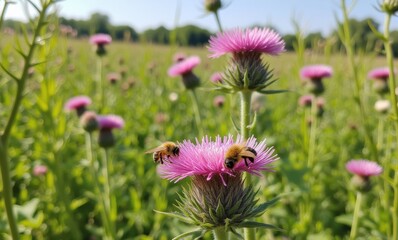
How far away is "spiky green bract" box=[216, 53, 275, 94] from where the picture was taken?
1701mm

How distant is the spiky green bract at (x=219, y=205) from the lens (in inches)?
48.7

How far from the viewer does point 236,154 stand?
1.17 m

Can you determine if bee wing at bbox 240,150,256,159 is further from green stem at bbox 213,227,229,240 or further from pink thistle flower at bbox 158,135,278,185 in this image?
green stem at bbox 213,227,229,240

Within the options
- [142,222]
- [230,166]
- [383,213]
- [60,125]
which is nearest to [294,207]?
[383,213]

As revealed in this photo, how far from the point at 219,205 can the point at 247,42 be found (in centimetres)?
77

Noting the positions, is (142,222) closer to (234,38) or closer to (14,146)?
(14,146)

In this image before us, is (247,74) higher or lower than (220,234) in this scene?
higher

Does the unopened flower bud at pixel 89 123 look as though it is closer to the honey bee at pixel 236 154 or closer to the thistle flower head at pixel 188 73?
the thistle flower head at pixel 188 73

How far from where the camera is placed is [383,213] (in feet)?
11.3

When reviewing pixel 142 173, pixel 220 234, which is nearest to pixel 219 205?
pixel 220 234

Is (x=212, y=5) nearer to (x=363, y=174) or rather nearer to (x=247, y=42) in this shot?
(x=247, y=42)

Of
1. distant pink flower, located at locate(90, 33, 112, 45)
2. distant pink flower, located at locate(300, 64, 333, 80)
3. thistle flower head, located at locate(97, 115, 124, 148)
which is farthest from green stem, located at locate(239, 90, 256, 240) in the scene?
distant pink flower, located at locate(90, 33, 112, 45)

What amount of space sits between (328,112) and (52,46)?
624cm

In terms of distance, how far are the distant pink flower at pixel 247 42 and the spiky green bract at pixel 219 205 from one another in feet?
1.94
